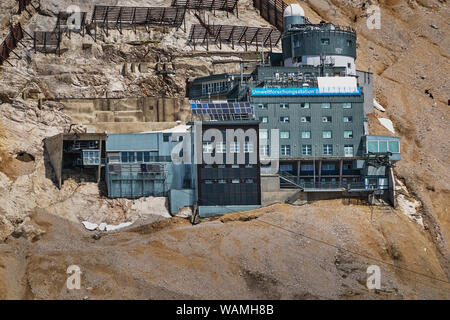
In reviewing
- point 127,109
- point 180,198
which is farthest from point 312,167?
point 127,109

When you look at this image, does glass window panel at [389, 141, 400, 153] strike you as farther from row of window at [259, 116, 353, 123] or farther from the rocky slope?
row of window at [259, 116, 353, 123]

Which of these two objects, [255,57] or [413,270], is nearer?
[413,270]

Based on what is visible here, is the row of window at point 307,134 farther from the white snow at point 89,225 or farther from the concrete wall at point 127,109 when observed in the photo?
the white snow at point 89,225

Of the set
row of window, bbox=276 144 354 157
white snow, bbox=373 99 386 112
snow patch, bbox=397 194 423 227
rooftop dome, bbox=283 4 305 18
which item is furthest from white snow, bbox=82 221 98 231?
white snow, bbox=373 99 386 112

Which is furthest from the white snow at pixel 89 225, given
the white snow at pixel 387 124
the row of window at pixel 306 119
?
the white snow at pixel 387 124
